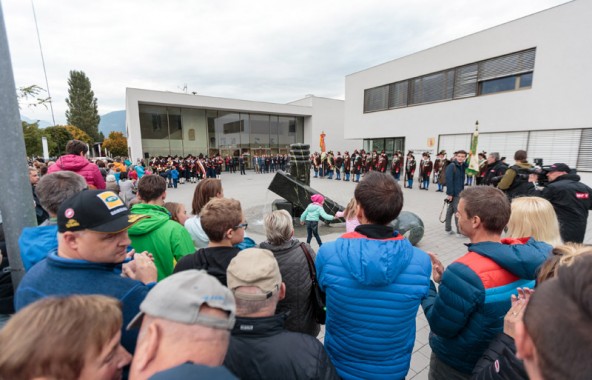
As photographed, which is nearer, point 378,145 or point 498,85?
point 498,85

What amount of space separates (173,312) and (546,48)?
57.1 feet

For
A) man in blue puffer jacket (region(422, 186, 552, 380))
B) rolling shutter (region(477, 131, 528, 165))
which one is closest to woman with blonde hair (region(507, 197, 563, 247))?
man in blue puffer jacket (region(422, 186, 552, 380))

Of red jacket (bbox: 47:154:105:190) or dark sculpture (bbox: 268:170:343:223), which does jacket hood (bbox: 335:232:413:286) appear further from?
dark sculpture (bbox: 268:170:343:223)

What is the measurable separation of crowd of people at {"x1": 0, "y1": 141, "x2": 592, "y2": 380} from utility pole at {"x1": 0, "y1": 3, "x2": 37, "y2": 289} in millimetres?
157

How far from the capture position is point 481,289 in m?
1.50

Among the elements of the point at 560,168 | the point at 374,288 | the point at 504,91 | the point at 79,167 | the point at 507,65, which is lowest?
the point at 374,288

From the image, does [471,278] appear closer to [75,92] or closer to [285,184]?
[285,184]

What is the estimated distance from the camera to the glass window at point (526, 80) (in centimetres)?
1287

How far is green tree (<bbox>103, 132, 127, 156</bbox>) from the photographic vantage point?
51.8 m

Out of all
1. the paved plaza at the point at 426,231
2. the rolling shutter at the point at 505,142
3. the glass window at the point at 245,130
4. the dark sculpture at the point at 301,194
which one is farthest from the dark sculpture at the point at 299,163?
the glass window at the point at 245,130

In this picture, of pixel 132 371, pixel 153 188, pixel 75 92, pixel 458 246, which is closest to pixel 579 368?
pixel 132 371

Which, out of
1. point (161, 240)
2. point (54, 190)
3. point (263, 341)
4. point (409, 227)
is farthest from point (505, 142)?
point (54, 190)

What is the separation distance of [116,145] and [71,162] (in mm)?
58604

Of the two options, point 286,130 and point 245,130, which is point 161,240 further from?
point 286,130
